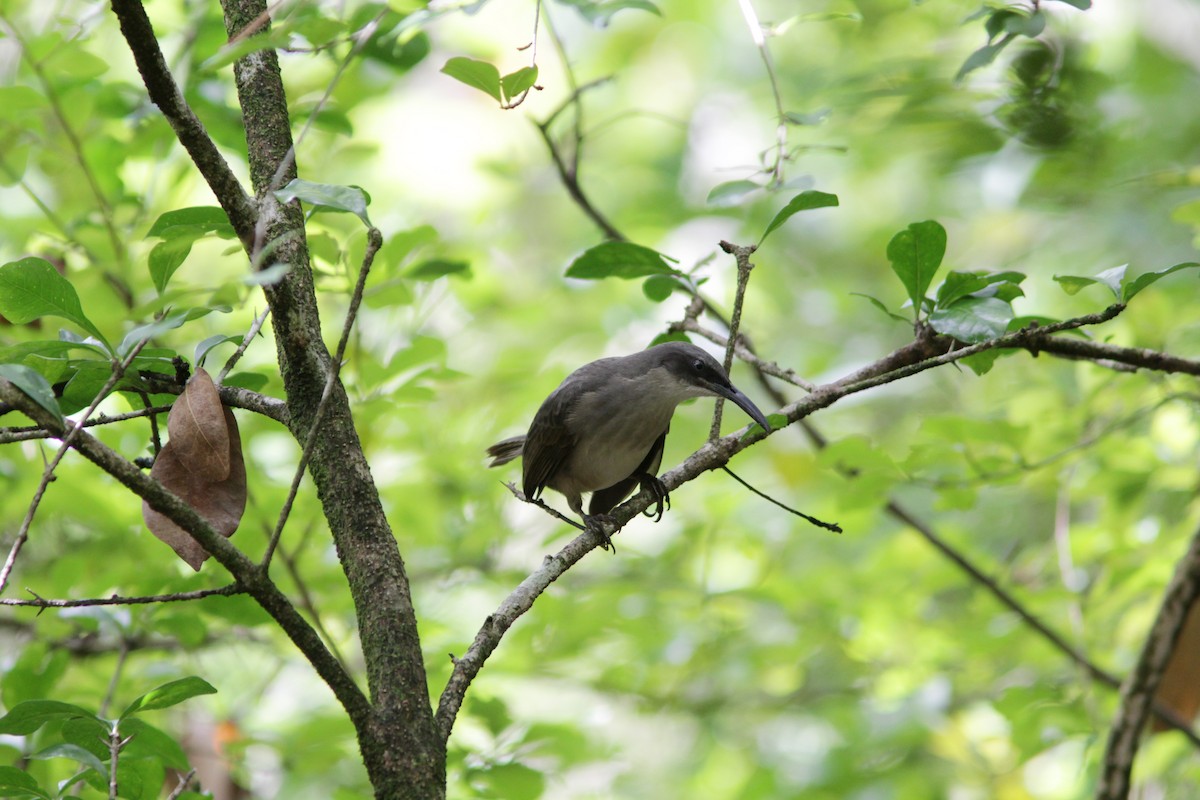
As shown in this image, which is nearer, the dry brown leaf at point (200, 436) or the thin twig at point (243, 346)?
the dry brown leaf at point (200, 436)

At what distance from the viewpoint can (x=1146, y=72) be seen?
6078 mm

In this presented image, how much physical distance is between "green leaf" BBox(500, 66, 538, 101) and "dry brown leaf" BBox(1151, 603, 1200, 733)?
3564 millimetres

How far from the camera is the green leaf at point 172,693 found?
217 centimetres

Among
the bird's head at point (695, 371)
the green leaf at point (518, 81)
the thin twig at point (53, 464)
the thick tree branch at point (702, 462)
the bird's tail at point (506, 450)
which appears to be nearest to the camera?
the thin twig at point (53, 464)

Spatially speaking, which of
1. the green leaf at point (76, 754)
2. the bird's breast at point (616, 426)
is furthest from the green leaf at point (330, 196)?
the bird's breast at point (616, 426)

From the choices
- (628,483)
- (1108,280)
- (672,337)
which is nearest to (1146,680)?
(1108,280)

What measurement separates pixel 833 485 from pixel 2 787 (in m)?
3.21

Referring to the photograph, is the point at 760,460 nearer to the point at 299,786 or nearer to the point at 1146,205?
the point at 1146,205

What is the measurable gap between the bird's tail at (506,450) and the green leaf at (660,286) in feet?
7.37

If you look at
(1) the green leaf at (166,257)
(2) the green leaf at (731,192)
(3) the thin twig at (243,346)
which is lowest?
(3) the thin twig at (243,346)

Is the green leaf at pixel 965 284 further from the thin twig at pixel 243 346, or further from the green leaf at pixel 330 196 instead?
the thin twig at pixel 243 346

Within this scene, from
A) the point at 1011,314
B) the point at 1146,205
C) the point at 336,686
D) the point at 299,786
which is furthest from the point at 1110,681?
the point at 299,786

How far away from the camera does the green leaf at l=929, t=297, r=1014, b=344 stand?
91.9 inches

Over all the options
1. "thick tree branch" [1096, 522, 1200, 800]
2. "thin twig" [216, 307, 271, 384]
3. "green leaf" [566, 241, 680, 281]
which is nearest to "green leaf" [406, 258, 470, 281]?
"green leaf" [566, 241, 680, 281]
